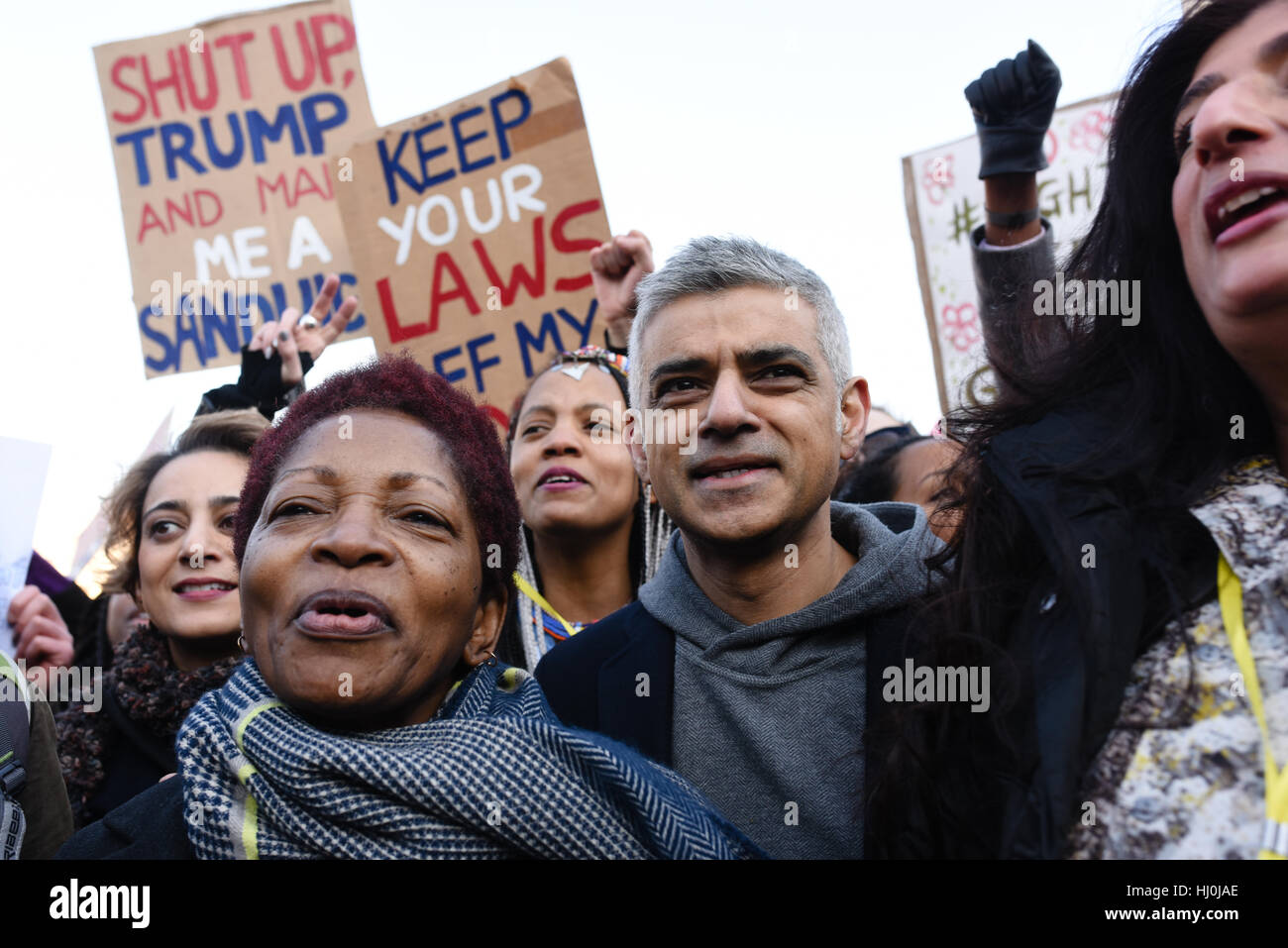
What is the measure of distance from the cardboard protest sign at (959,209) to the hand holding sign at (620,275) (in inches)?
81.6

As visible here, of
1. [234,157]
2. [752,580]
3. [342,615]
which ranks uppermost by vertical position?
[234,157]

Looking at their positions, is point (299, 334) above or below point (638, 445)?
Answer: above

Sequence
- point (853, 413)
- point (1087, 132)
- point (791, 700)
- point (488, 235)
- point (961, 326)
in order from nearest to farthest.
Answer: point (791, 700) < point (853, 413) < point (488, 235) < point (961, 326) < point (1087, 132)

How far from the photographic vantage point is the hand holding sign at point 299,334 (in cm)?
416

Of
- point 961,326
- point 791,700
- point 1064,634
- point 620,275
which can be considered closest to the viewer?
point 1064,634

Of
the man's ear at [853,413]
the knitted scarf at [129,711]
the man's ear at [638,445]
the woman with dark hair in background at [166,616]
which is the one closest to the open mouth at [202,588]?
the woman with dark hair in background at [166,616]

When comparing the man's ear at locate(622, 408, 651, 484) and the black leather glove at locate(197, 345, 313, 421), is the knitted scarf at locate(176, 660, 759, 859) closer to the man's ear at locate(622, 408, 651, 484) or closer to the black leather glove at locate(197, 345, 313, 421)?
the man's ear at locate(622, 408, 651, 484)

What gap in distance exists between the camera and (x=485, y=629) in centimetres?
202

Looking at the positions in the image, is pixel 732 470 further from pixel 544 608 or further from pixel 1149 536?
pixel 544 608

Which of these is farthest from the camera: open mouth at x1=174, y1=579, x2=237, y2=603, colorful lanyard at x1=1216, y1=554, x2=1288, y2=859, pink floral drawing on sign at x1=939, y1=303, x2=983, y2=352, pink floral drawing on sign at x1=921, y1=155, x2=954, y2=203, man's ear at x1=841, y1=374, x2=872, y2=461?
pink floral drawing on sign at x1=921, y1=155, x2=954, y2=203

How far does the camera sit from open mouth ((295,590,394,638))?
172 centimetres

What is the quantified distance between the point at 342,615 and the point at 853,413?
129cm

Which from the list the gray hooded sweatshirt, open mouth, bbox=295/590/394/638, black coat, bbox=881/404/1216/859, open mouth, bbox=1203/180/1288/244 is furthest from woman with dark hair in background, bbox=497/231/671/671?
open mouth, bbox=1203/180/1288/244

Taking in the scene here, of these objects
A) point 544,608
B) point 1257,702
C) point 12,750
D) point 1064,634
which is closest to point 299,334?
point 544,608
